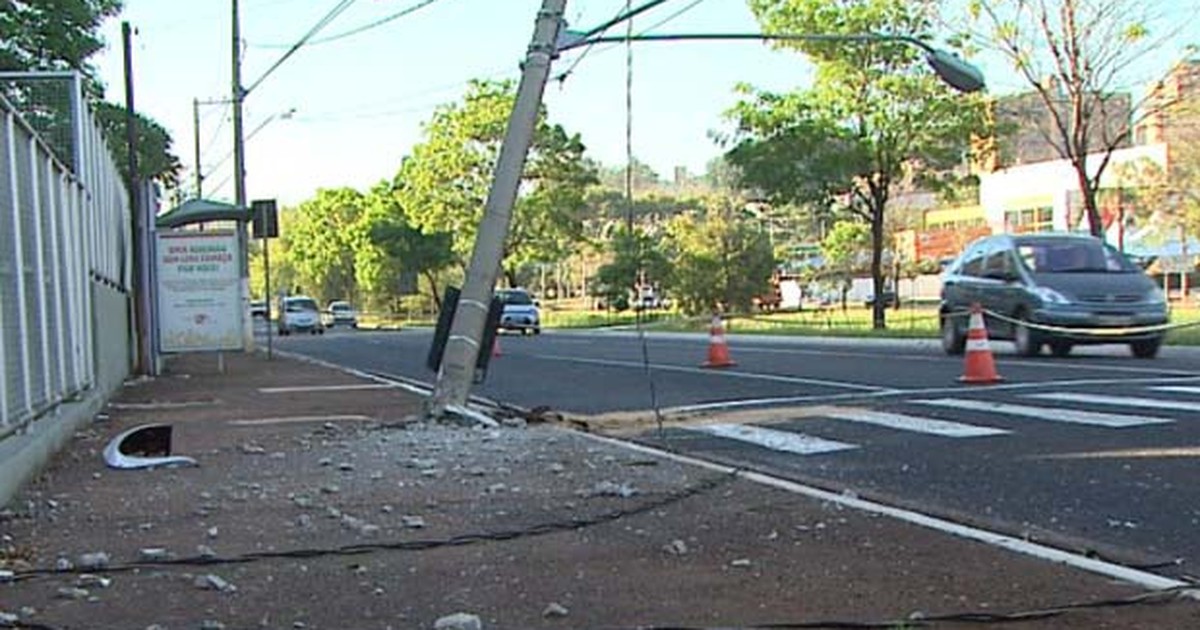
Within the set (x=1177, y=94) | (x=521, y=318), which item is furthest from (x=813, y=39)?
(x=521, y=318)

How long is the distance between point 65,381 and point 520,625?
7.63 metres

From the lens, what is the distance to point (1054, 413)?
11289 mm

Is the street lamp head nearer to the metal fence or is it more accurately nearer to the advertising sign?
the metal fence

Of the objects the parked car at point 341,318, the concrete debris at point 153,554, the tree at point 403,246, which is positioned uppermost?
the tree at point 403,246

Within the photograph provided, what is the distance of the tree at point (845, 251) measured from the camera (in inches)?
3046

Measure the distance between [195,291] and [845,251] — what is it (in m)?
60.2

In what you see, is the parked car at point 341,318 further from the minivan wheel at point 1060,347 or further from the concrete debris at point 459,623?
the concrete debris at point 459,623

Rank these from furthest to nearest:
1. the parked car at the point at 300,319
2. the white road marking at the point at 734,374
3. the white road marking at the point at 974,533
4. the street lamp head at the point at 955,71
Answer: the parked car at the point at 300,319 → the street lamp head at the point at 955,71 → the white road marking at the point at 734,374 → the white road marking at the point at 974,533

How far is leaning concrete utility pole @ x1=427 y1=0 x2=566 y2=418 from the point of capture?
12266 mm

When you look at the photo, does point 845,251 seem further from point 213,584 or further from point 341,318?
point 213,584

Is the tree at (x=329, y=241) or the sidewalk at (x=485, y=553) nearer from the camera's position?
the sidewalk at (x=485, y=553)

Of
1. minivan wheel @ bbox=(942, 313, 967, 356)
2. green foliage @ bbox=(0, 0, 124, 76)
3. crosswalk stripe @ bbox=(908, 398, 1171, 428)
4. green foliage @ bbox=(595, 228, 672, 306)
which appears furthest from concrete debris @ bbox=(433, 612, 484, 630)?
green foliage @ bbox=(595, 228, 672, 306)

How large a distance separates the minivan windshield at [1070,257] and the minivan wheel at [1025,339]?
31.8 inches

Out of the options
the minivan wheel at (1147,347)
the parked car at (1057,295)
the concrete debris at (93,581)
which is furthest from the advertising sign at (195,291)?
the concrete debris at (93,581)
